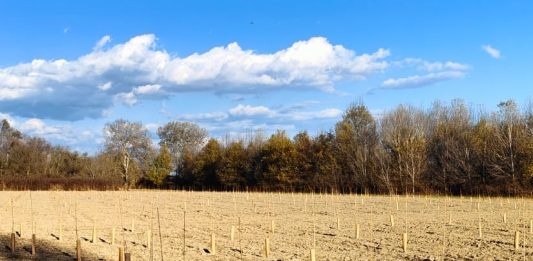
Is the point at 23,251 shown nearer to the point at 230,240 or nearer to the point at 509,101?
the point at 230,240

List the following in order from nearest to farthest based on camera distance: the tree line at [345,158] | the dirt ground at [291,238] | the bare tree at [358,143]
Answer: the dirt ground at [291,238] < the tree line at [345,158] < the bare tree at [358,143]

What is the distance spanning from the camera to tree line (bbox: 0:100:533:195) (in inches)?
1949

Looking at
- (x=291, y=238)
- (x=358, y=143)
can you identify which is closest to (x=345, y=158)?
(x=358, y=143)

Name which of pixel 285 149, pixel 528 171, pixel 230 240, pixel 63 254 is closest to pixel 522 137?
pixel 528 171

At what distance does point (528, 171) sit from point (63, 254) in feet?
126

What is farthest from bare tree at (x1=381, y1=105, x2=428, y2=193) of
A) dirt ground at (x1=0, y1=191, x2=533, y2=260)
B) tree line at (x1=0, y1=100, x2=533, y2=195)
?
dirt ground at (x1=0, y1=191, x2=533, y2=260)

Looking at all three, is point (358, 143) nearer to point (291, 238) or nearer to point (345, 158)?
point (345, 158)

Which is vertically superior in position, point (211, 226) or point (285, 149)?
point (285, 149)

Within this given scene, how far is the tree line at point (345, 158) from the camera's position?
49500mm

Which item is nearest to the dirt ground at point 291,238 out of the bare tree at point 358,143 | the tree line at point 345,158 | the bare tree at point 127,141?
the tree line at point 345,158

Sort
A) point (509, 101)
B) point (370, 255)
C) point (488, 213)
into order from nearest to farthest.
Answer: point (370, 255), point (488, 213), point (509, 101)

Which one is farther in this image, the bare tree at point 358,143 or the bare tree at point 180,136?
the bare tree at point 180,136

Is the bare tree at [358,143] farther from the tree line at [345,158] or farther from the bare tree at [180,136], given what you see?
the bare tree at [180,136]

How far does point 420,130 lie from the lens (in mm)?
58344
